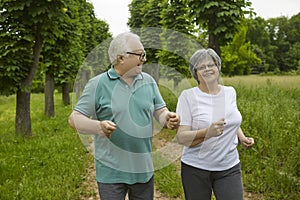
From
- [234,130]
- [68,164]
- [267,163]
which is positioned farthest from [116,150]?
[68,164]

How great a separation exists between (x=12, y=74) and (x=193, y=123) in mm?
6230

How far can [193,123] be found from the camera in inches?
93.3

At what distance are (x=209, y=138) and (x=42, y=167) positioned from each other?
385 centimetres

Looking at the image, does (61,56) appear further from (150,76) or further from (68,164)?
(150,76)

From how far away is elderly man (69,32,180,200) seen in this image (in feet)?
6.64

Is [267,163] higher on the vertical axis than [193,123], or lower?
lower

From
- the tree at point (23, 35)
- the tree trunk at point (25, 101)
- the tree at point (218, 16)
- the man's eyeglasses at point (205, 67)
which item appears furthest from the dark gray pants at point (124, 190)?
the tree trunk at point (25, 101)

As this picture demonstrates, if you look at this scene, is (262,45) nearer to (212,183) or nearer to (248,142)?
(248,142)

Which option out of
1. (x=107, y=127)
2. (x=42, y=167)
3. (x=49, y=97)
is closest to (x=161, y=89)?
(x=107, y=127)

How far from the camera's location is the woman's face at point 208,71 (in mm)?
2404

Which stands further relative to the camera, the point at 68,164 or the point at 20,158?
the point at 20,158

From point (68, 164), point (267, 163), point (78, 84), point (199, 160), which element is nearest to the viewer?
point (78, 84)

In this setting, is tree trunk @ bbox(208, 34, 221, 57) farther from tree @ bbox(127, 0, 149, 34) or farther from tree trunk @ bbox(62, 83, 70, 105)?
tree trunk @ bbox(62, 83, 70, 105)

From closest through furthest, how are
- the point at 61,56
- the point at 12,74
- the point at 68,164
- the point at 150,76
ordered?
the point at 150,76 → the point at 68,164 → the point at 12,74 → the point at 61,56
